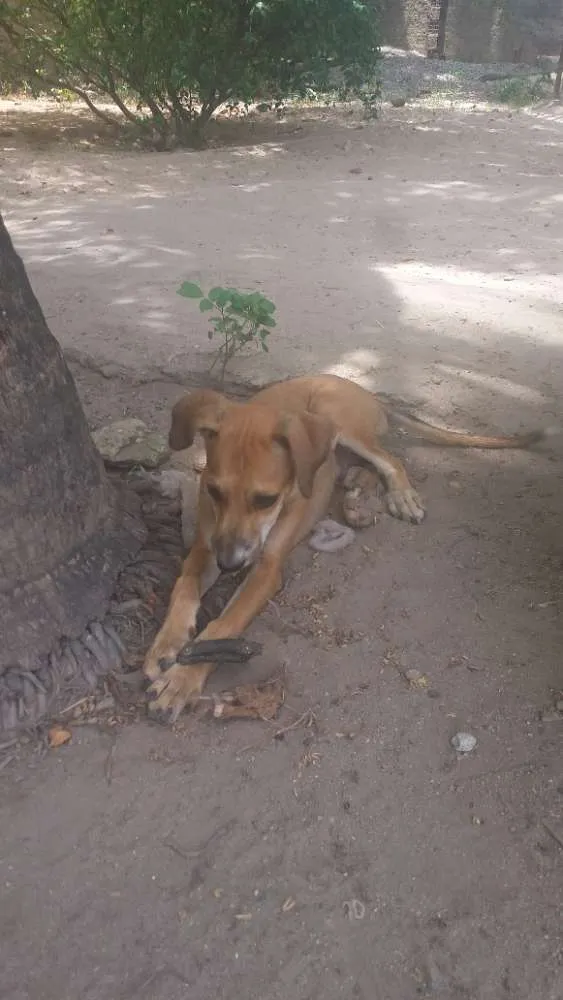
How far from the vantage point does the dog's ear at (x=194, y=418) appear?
3508mm

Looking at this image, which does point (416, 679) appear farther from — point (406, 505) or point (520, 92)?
point (520, 92)

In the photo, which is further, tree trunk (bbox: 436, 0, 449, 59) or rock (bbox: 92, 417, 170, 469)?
tree trunk (bbox: 436, 0, 449, 59)

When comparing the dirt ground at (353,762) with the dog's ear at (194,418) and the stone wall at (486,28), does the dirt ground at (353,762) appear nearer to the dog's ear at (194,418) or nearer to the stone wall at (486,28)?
the dog's ear at (194,418)

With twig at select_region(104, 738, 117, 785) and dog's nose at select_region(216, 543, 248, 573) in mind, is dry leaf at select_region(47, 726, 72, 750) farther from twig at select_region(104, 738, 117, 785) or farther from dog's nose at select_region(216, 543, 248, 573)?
dog's nose at select_region(216, 543, 248, 573)

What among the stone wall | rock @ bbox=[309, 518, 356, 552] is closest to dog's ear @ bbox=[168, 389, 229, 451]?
rock @ bbox=[309, 518, 356, 552]

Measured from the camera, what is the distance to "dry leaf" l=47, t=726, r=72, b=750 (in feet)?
9.80

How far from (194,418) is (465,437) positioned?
185 centimetres

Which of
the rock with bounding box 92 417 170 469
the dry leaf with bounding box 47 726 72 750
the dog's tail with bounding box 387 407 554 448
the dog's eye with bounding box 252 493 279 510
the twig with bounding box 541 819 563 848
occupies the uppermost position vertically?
the dog's eye with bounding box 252 493 279 510

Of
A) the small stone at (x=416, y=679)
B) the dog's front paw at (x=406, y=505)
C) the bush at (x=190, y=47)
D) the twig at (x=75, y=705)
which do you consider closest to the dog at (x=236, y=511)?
the twig at (x=75, y=705)

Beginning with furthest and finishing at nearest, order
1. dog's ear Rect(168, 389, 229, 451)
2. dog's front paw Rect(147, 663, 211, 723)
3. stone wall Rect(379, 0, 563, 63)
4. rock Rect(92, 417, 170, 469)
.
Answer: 1. stone wall Rect(379, 0, 563, 63)
2. rock Rect(92, 417, 170, 469)
3. dog's ear Rect(168, 389, 229, 451)
4. dog's front paw Rect(147, 663, 211, 723)

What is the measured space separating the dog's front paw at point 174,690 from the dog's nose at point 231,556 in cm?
42

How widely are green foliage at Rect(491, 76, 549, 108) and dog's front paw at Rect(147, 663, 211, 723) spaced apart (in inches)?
622

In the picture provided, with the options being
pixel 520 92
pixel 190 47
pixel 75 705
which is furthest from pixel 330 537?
pixel 520 92

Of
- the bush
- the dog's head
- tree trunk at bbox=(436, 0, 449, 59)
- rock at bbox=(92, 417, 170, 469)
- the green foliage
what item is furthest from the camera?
tree trunk at bbox=(436, 0, 449, 59)
